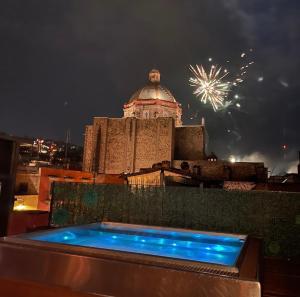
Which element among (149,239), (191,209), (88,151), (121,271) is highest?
(88,151)

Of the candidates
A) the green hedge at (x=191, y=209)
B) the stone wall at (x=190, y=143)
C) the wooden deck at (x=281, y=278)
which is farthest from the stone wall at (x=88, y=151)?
the wooden deck at (x=281, y=278)

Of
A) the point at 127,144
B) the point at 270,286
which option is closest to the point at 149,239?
the point at 270,286

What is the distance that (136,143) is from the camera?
116ft

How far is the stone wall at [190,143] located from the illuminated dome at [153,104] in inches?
137

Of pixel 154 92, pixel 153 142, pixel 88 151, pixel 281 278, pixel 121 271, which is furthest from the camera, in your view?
pixel 154 92

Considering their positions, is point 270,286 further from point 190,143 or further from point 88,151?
point 88,151

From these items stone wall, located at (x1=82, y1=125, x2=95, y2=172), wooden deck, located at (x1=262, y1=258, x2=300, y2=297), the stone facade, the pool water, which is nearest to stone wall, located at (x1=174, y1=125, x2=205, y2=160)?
the stone facade

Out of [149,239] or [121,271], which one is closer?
[121,271]

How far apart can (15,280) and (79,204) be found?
741 cm

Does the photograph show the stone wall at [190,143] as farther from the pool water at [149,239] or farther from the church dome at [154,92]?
the pool water at [149,239]

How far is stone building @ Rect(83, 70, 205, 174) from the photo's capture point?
34.8 meters

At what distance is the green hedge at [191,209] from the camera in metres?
8.36

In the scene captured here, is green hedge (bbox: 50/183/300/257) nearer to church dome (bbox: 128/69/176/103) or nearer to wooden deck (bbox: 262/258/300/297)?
wooden deck (bbox: 262/258/300/297)

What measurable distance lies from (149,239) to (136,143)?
28.9m
